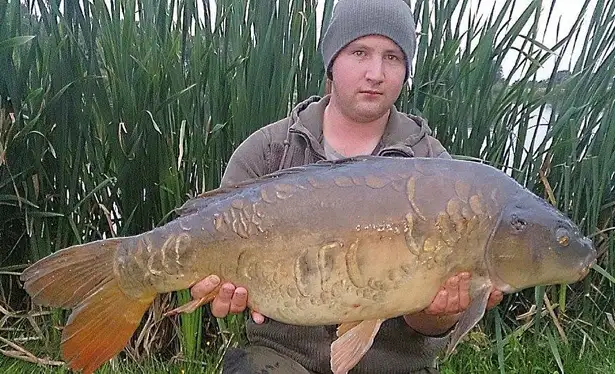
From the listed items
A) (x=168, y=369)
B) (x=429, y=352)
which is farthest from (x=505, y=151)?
(x=168, y=369)

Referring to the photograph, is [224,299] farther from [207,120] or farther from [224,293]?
[207,120]

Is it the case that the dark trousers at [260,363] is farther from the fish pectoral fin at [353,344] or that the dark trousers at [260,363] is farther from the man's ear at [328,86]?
the man's ear at [328,86]

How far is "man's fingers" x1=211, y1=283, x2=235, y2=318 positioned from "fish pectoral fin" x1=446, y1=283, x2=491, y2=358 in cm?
43

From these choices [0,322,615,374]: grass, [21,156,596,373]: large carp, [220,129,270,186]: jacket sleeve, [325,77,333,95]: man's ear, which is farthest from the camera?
[0,322,615,374]: grass

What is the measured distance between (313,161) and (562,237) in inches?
24.1

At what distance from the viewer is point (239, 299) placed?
4.99ft

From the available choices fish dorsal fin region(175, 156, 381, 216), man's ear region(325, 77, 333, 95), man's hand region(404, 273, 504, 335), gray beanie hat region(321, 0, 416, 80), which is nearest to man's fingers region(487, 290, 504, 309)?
man's hand region(404, 273, 504, 335)

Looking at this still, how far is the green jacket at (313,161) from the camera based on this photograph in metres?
1.80

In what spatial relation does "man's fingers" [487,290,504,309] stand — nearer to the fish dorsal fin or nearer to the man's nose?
the fish dorsal fin

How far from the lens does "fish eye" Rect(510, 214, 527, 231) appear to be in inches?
56.4

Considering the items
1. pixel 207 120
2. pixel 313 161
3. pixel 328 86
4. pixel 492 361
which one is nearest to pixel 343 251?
pixel 313 161

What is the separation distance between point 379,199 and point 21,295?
1.58m

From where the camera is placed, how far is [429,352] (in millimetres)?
1854

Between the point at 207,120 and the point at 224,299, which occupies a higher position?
the point at 207,120
